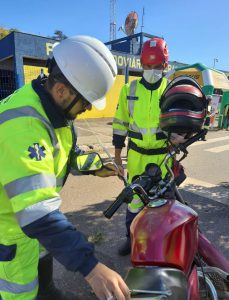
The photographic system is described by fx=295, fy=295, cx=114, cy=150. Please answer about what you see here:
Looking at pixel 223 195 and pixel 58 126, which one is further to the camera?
pixel 223 195

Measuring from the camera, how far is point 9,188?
1.24 metres

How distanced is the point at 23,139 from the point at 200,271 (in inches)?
52.2

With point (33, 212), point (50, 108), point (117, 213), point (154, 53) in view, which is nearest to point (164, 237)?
point (33, 212)

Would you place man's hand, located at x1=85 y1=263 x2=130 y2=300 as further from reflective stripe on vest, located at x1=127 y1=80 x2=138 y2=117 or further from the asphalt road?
reflective stripe on vest, located at x1=127 y1=80 x2=138 y2=117

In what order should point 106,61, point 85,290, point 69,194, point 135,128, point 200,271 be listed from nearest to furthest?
1. point 106,61
2. point 200,271
3. point 85,290
4. point 135,128
5. point 69,194

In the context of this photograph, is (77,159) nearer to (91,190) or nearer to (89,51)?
(89,51)

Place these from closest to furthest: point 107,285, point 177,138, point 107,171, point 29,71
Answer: point 107,285
point 177,138
point 107,171
point 29,71


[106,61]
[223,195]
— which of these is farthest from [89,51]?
[223,195]

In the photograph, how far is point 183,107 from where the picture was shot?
2.04 meters

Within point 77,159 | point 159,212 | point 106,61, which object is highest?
point 106,61

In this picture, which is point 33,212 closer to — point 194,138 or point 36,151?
point 36,151

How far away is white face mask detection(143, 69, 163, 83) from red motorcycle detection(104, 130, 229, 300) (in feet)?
4.28

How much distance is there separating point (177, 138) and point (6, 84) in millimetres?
12899

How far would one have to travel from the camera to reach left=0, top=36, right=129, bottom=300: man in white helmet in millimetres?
1188
